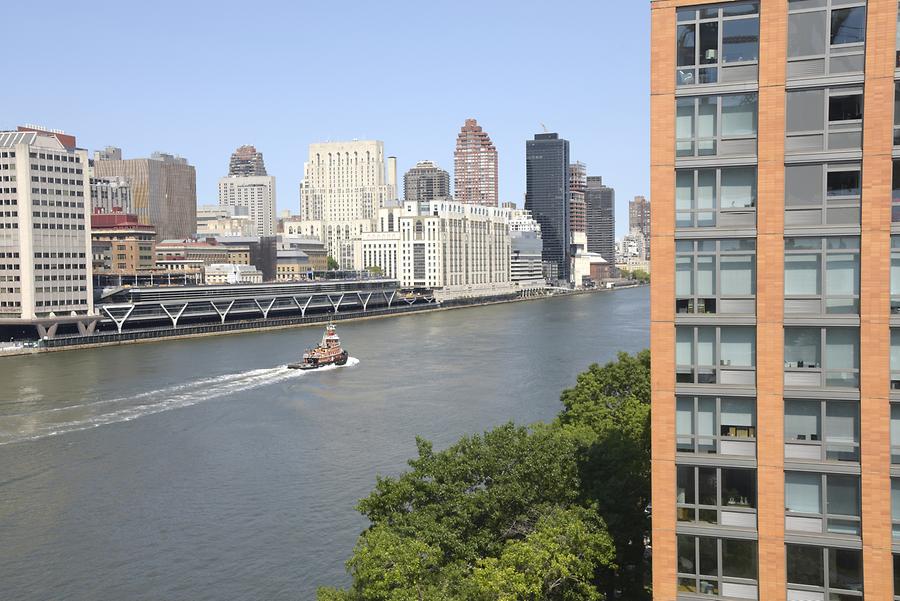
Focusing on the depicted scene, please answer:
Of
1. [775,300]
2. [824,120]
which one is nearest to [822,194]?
[824,120]

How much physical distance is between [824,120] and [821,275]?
254cm

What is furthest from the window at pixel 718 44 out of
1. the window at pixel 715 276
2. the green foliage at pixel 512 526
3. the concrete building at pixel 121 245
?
the concrete building at pixel 121 245

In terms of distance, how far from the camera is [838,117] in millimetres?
14898

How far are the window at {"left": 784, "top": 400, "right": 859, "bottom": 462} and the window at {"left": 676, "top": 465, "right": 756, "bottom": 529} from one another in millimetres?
870

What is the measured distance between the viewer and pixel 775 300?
15.2 m

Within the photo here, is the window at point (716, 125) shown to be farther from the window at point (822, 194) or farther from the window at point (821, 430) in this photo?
the window at point (821, 430)

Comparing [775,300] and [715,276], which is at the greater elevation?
[715,276]

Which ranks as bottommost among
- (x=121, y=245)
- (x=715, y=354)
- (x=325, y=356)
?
(x=325, y=356)

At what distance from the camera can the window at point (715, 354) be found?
51.1 ft

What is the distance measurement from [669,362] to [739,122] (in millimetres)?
4263

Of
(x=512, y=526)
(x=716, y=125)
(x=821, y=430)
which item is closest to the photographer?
(x=821, y=430)

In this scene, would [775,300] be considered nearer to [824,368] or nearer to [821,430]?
[824,368]

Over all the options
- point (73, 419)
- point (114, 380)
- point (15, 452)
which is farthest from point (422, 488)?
point (114, 380)

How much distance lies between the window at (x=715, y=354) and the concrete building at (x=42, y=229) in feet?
383
